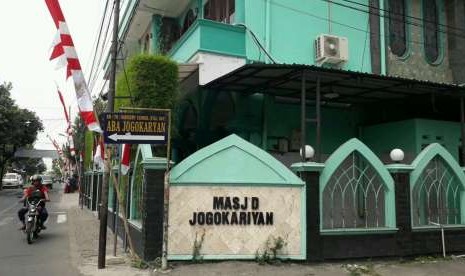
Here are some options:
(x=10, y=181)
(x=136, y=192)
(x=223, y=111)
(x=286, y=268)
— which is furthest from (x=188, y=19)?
(x=10, y=181)

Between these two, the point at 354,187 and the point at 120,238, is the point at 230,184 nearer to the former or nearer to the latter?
the point at 354,187

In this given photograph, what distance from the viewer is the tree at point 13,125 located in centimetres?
3478

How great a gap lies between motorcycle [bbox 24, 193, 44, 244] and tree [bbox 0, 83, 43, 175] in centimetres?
2484

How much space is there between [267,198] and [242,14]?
223 inches

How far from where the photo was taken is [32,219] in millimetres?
11484

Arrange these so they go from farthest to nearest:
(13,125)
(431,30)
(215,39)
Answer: (13,125)
(431,30)
(215,39)

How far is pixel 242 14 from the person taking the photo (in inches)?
485

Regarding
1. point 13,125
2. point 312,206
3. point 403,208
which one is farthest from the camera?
point 13,125

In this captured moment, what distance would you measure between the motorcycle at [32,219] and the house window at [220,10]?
22.3 feet

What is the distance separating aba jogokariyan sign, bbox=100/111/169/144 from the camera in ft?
26.0

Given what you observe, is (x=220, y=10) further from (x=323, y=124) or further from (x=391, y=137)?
(x=391, y=137)

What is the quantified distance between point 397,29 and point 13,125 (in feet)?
99.1

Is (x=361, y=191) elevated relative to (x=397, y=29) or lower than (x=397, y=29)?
lower

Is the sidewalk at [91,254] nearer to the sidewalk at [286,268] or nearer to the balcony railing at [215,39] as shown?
the sidewalk at [286,268]
